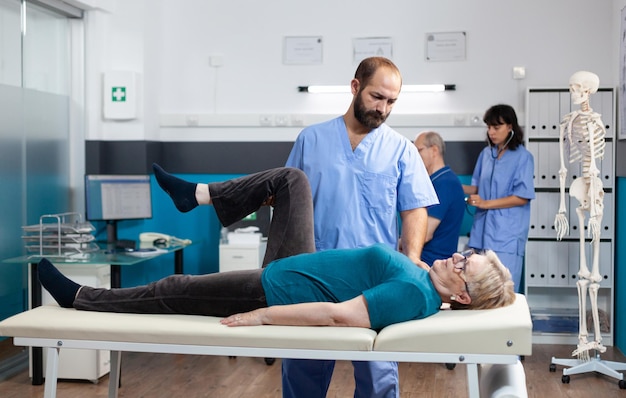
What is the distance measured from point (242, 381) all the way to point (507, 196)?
5.66 feet

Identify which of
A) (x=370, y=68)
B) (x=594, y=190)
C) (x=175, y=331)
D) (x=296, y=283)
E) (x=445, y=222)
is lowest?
(x=175, y=331)

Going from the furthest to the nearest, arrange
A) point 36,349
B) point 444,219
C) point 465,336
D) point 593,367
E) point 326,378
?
point 593,367
point 36,349
point 444,219
point 326,378
point 465,336

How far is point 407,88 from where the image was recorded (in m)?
5.09

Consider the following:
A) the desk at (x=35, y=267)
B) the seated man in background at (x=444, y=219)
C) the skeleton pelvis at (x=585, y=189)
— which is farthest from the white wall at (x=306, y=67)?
the seated man in background at (x=444, y=219)

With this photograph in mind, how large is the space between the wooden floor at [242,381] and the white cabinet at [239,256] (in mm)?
534

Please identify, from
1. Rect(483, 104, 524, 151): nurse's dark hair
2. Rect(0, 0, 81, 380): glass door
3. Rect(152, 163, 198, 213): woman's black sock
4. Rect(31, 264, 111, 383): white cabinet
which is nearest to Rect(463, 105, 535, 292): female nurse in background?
Rect(483, 104, 524, 151): nurse's dark hair

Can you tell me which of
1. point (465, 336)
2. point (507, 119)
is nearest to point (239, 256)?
point (507, 119)

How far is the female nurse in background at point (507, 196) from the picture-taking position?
4.33 m

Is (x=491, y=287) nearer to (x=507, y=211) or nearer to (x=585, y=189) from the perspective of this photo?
(x=585, y=189)

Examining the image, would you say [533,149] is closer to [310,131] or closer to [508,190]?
[508,190]

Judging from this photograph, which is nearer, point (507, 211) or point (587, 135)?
point (587, 135)

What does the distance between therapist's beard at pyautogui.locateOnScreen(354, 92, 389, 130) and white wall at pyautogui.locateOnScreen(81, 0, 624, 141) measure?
2.44m

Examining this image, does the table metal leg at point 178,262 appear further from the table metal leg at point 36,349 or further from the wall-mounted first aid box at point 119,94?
the table metal leg at point 36,349

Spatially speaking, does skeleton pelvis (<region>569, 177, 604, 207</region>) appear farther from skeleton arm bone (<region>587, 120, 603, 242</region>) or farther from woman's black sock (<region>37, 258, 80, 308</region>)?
woman's black sock (<region>37, 258, 80, 308</region>)
